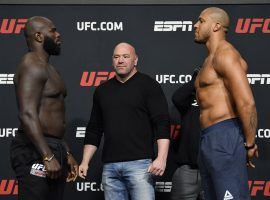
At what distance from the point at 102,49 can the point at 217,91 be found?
149 cm

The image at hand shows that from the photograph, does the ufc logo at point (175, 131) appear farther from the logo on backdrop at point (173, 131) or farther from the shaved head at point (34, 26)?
the shaved head at point (34, 26)

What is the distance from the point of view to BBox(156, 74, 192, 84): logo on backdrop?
175 inches

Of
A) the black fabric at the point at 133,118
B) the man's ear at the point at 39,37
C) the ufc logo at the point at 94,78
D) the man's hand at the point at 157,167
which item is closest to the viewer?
the man's ear at the point at 39,37

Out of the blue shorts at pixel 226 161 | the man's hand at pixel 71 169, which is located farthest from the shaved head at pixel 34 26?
the blue shorts at pixel 226 161

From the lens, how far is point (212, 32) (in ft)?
11.0

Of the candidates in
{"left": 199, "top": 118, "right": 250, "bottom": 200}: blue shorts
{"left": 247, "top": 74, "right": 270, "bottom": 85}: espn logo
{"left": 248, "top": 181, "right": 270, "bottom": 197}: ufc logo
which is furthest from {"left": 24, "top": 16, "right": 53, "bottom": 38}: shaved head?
{"left": 248, "top": 181, "right": 270, "bottom": 197}: ufc logo

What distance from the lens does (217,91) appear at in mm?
3213

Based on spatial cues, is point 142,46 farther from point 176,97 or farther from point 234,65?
point 234,65

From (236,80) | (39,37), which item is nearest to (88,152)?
(39,37)

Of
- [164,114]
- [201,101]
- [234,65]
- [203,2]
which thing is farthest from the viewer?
[203,2]

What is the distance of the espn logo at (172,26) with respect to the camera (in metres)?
4.45

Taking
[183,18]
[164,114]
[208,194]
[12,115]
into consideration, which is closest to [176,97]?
[164,114]

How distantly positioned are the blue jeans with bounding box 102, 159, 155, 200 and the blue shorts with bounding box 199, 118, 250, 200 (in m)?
0.55

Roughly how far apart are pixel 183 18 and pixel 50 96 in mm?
1515
